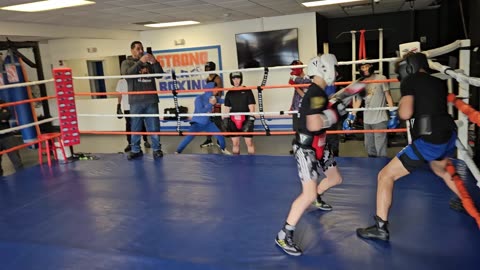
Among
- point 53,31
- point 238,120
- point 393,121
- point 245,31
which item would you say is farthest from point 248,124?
point 53,31

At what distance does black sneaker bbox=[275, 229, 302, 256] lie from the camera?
2053 mm

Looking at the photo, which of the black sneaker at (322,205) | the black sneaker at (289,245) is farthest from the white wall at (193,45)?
the black sneaker at (289,245)

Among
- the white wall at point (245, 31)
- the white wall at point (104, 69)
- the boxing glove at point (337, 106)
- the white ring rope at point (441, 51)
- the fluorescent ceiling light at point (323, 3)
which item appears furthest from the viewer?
the white wall at point (104, 69)

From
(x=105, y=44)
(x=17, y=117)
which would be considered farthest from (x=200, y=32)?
(x=17, y=117)

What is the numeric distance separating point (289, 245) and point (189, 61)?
717 centimetres

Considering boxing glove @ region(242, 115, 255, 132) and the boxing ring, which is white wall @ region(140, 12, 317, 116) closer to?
boxing glove @ region(242, 115, 255, 132)

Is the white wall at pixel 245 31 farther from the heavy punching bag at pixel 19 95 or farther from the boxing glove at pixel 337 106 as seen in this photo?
the boxing glove at pixel 337 106

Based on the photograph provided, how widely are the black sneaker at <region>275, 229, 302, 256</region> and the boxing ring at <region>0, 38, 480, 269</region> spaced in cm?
4

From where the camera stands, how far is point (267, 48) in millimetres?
7988

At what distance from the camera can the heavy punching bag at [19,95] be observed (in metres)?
5.53

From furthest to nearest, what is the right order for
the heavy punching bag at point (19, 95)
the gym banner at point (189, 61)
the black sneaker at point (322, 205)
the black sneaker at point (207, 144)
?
the gym banner at point (189, 61), the black sneaker at point (207, 144), the heavy punching bag at point (19, 95), the black sneaker at point (322, 205)

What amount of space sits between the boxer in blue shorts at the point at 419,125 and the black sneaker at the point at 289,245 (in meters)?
0.42

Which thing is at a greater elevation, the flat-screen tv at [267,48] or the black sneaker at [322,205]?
the flat-screen tv at [267,48]

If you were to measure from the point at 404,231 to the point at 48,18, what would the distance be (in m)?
6.14
